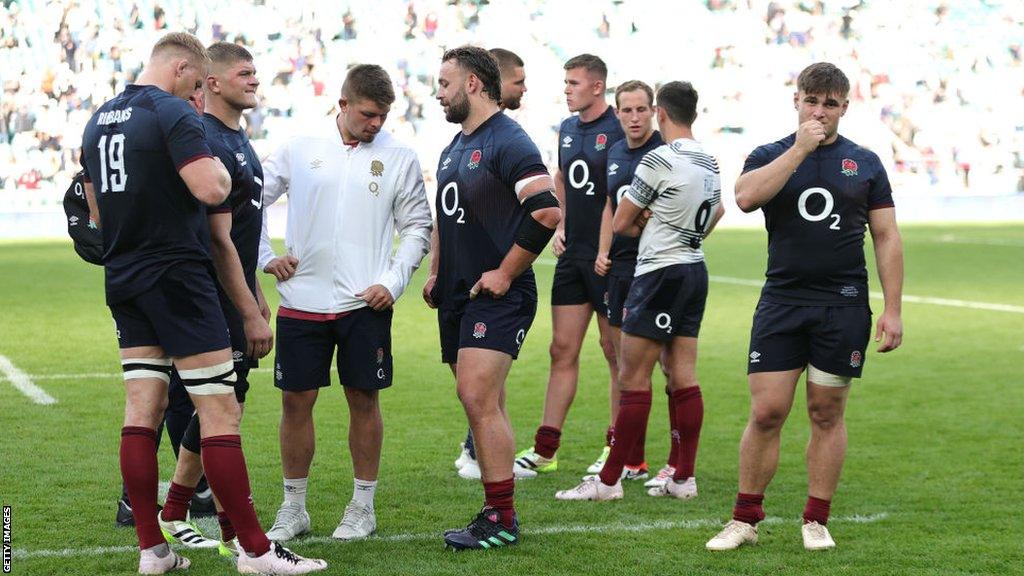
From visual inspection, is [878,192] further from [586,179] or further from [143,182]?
[143,182]

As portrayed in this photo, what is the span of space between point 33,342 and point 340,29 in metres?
22.1

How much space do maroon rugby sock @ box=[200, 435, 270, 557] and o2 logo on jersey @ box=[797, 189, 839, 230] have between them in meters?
2.32

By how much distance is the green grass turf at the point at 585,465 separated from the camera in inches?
200

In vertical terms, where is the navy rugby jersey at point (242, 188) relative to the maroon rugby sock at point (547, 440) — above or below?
above

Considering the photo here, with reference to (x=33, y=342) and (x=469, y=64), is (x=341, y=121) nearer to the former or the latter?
(x=469, y=64)

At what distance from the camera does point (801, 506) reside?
6035mm

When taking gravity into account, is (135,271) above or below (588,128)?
below

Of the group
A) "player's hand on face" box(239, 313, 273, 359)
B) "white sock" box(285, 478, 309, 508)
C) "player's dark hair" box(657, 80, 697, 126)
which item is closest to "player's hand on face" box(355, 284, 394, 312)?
"player's hand on face" box(239, 313, 273, 359)

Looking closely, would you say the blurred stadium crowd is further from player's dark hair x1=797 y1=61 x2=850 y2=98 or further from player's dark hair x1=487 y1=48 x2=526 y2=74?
player's dark hair x1=797 y1=61 x2=850 y2=98

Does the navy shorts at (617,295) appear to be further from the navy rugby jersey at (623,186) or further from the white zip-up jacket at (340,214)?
the white zip-up jacket at (340,214)

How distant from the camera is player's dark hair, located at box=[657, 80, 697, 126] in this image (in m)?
6.11

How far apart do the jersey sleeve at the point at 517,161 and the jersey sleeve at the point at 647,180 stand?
3.18ft

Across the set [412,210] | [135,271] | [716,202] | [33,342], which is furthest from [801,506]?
[33,342]

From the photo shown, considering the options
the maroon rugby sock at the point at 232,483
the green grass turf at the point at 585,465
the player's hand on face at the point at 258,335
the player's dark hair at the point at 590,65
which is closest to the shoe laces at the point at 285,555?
the maroon rugby sock at the point at 232,483
